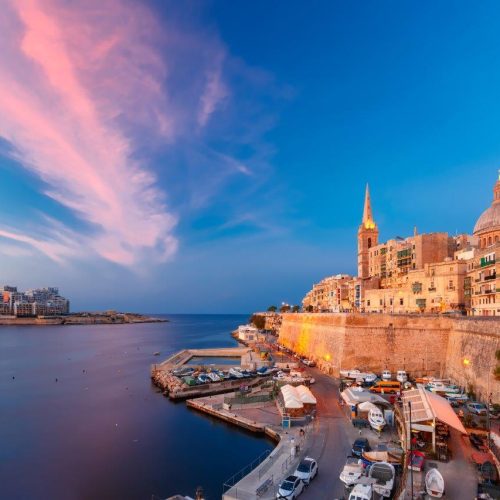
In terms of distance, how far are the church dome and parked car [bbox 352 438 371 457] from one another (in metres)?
36.5

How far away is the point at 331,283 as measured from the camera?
81938 mm

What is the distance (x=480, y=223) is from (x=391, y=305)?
48.4 ft

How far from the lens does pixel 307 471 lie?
50.4 feet

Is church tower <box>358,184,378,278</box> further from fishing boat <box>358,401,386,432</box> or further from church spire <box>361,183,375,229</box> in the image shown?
fishing boat <box>358,401,386,432</box>

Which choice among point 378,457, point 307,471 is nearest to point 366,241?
point 378,457

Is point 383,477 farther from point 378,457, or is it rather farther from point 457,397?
point 457,397

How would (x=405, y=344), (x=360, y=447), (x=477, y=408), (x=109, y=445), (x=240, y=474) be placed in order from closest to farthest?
(x=360, y=447) < (x=240, y=474) < (x=477, y=408) < (x=109, y=445) < (x=405, y=344)

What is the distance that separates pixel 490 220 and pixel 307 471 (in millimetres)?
41807

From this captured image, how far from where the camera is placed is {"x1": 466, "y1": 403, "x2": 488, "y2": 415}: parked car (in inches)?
846

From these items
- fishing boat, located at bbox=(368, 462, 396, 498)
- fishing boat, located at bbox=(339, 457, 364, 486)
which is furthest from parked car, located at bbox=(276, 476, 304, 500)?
fishing boat, located at bbox=(368, 462, 396, 498)

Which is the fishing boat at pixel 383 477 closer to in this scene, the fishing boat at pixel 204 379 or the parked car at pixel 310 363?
the fishing boat at pixel 204 379

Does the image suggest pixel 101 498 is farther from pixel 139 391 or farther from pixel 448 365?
pixel 448 365

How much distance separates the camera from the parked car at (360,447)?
17.7 metres

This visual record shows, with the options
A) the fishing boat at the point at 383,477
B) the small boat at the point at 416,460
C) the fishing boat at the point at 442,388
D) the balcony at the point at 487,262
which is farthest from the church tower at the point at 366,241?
the fishing boat at the point at 383,477
